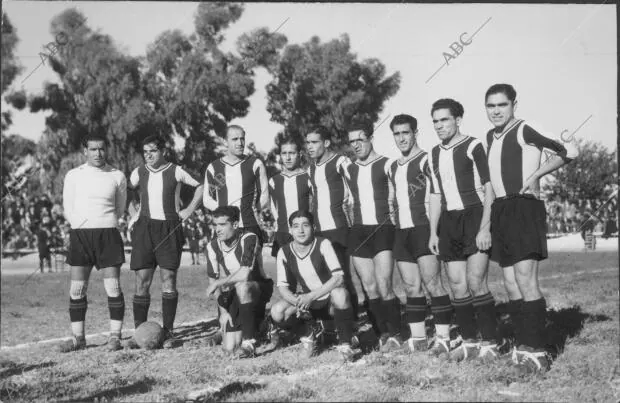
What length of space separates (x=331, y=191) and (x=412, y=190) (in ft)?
2.88

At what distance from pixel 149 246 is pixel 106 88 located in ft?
Result: 40.1

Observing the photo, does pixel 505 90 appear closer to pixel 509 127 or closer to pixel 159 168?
pixel 509 127

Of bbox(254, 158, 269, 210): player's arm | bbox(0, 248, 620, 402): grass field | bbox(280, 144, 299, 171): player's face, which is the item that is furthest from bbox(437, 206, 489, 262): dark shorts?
bbox(254, 158, 269, 210): player's arm

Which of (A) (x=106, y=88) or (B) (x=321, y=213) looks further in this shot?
(A) (x=106, y=88)

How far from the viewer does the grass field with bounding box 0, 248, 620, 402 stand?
147 inches

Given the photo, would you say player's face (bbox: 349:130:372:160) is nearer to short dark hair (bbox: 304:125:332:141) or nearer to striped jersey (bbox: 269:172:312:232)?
short dark hair (bbox: 304:125:332:141)

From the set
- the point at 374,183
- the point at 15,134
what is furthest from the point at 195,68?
the point at 374,183

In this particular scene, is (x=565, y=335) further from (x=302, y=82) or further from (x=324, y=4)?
(x=302, y=82)

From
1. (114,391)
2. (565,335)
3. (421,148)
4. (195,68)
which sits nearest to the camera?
(114,391)

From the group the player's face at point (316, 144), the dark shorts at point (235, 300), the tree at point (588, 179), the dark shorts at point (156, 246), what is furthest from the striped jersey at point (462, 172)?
the tree at point (588, 179)

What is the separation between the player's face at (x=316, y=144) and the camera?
5738mm

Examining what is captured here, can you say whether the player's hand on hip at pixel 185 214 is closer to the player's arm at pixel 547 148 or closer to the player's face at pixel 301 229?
the player's face at pixel 301 229

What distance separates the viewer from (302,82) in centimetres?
1096

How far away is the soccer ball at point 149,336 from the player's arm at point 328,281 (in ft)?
5.22
